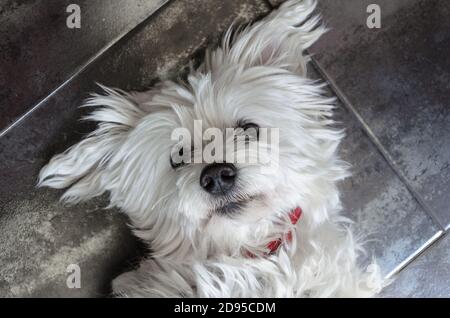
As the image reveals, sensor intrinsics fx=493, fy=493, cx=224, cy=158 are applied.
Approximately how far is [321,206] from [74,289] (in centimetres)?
95

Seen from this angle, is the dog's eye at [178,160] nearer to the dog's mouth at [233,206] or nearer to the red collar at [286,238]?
the dog's mouth at [233,206]

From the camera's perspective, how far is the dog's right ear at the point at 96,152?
1676mm

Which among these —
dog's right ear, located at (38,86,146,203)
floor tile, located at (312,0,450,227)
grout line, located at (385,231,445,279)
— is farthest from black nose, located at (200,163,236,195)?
grout line, located at (385,231,445,279)

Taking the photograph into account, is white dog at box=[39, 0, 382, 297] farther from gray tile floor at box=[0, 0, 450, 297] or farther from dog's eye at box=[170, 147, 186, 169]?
gray tile floor at box=[0, 0, 450, 297]

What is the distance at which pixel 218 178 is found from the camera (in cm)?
140

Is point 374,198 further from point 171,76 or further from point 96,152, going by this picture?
point 96,152

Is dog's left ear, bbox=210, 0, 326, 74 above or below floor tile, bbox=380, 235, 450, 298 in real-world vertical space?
above

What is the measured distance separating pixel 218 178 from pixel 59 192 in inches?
28.8

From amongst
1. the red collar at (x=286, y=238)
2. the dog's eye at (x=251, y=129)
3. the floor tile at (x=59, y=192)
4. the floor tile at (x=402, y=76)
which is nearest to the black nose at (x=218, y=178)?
the dog's eye at (x=251, y=129)

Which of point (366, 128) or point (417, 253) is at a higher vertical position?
point (366, 128)

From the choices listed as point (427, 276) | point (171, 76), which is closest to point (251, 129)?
point (171, 76)

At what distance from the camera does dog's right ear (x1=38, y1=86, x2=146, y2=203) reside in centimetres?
168

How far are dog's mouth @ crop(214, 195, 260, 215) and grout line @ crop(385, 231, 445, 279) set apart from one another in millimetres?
756

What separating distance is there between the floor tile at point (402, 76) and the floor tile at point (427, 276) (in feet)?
0.91
